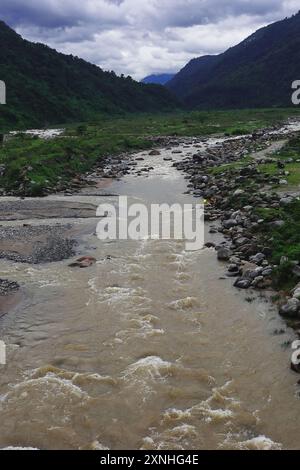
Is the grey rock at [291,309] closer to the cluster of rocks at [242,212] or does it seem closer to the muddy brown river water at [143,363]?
the cluster of rocks at [242,212]

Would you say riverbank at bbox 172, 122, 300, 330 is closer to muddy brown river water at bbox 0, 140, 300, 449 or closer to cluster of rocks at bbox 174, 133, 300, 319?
cluster of rocks at bbox 174, 133, 300, 319

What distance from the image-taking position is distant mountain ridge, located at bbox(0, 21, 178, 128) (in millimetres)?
120125

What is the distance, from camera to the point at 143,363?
1330 cm

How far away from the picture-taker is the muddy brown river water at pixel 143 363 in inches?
420

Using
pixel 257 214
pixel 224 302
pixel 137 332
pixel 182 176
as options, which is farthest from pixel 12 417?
pixel 182 176

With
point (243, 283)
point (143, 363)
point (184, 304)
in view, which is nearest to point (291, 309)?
point (243, 283)

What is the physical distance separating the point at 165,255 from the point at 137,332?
7.59m

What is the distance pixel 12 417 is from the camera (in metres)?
11.2

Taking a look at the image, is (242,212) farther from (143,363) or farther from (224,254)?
(143,363)

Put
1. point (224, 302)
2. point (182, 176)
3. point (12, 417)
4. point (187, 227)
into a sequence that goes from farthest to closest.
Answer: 1. point (182, 176)
2. point (187, 227)
3. point (224, 302)
4. point (12, 417)

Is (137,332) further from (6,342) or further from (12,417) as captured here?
(12,417)

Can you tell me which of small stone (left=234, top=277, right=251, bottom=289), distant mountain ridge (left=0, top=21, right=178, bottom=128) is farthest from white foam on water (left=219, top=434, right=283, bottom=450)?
A: distant mountain ridge (left=0, top=21, right=178, bottom=128)

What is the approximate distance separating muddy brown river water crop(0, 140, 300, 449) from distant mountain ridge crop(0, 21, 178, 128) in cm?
9085
